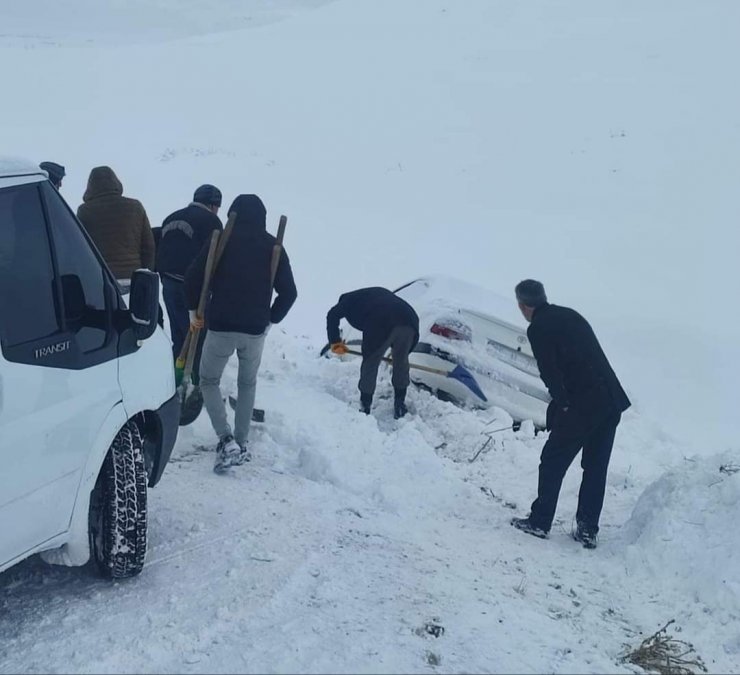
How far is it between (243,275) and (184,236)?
53.9 inches

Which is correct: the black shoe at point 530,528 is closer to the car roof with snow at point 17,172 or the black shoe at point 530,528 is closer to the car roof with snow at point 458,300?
the car roof with snow at point 458,300

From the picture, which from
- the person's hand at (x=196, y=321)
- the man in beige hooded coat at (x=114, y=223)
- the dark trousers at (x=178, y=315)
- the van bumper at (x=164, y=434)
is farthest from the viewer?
the dark trousers at (x=178, y=315)

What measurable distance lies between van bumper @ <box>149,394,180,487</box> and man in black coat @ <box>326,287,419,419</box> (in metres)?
3.32

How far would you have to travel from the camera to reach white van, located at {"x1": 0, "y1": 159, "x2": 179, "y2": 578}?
342 centimetres

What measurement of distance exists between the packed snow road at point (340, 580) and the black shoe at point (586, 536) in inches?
2.5

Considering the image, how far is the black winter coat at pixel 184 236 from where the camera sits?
22.4 feet

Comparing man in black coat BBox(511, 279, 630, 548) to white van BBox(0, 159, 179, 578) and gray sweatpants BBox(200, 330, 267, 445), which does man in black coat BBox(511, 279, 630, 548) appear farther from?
white van BBox(0, 159, 179, 578)

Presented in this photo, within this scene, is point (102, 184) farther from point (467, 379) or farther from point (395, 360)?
point (467, 379)

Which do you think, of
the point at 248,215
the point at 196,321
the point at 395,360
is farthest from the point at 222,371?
the point at 395,360

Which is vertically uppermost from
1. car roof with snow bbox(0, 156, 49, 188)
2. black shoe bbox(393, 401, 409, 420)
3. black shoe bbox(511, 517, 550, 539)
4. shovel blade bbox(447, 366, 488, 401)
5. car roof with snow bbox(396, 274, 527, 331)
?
car roof with snow bbox(0, 156, 49, 188)

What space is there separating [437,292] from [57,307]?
209 inches

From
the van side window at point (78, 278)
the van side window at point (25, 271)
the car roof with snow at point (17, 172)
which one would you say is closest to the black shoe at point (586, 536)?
the van side window at point (78, 278)

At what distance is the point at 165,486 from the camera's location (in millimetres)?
5402

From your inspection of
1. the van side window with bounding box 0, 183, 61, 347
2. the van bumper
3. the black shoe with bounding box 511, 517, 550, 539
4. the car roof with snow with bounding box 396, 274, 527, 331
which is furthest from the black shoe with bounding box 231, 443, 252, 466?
the car roof with snow with bounding box 396, 274, 527, 331
